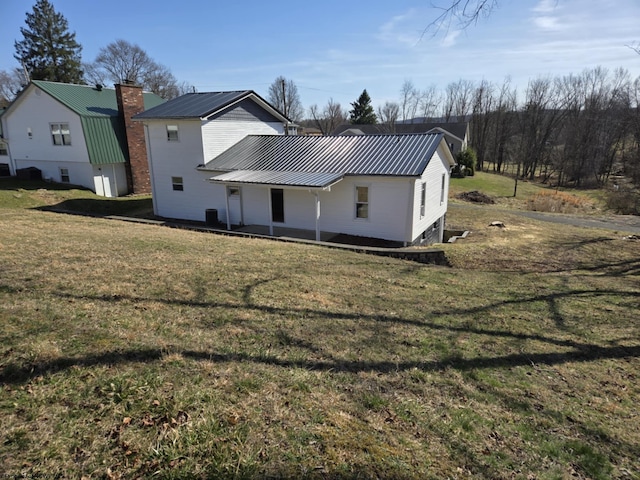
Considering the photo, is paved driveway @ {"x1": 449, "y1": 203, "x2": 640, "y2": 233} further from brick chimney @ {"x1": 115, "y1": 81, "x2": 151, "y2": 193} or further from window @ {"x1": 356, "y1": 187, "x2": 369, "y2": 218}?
brick chimney @ {"x1": 115, "y1": 81, "x2": 151, "y2": 193}

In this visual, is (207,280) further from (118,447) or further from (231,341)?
(118,447)

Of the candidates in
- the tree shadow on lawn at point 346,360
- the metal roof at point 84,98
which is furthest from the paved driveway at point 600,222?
the metal roof at point 84,98

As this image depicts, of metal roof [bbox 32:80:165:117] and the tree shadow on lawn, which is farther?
metal roof [bbox 32:80:165:117]

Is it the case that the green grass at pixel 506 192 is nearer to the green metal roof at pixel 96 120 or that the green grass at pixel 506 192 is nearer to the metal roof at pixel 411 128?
the metal roof at pixel 411 128

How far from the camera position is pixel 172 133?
1783 cm

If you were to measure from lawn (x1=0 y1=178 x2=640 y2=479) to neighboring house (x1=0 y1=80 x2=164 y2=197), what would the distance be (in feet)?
54.7

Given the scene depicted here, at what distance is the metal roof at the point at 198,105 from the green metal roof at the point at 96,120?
5.84 meters

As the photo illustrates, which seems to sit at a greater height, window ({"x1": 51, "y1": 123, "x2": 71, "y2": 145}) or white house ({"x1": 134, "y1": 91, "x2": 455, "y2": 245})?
window ({"x1": 51, "y1": 123, "x2": 71, "y2": 145})

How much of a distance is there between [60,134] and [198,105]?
11.2m

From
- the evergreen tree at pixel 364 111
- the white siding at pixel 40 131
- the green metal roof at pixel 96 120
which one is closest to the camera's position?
the green metal roof at pixel 96 120

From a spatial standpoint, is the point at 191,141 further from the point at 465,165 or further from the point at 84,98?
the point at 465,165

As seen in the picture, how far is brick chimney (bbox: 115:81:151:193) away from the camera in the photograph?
2267cm

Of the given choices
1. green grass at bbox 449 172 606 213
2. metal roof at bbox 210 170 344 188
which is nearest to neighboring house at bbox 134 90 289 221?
metal roof at bbox 210 170 344 188

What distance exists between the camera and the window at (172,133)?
17688 mm
